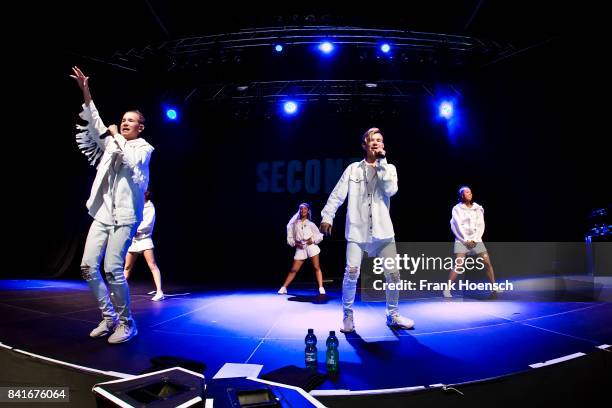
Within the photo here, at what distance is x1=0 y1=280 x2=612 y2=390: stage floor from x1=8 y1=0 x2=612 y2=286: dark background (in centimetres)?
404

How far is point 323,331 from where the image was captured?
155 inches

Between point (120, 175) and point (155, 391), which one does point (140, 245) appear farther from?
point (155, 391)

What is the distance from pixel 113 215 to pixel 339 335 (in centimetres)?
270

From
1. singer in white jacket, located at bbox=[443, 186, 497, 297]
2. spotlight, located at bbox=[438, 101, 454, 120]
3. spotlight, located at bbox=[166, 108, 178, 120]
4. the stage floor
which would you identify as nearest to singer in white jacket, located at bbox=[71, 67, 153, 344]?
the stage floor

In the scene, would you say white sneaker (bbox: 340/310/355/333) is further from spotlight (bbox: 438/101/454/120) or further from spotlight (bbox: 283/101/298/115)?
spotlight (bbox: 438/101/454/120)

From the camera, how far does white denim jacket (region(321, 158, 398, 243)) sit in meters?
3.96

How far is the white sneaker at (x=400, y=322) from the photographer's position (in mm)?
4004

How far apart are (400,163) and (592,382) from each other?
8479mm

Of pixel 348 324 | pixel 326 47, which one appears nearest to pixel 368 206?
pixel 348 324

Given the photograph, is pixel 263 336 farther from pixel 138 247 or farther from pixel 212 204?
pixel 212 204

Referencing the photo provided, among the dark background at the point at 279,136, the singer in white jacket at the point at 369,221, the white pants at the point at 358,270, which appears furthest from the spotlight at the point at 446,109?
the white pants at the point at 358,270

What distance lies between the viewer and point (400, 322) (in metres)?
4.04

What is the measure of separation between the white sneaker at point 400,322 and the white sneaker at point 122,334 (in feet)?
9.44

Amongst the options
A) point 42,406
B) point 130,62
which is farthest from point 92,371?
point 130,62
